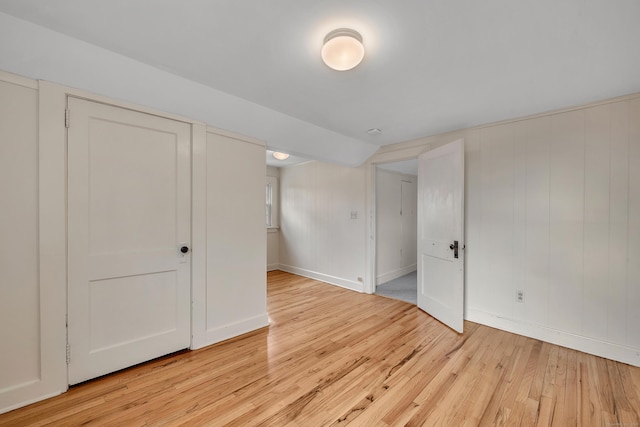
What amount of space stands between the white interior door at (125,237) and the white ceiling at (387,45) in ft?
1.93

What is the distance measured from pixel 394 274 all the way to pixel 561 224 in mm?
2831

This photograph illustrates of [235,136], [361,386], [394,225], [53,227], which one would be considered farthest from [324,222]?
[53,227]

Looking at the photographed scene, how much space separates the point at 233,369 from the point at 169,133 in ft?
6.83

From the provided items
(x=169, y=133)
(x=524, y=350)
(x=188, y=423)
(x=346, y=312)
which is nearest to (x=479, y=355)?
(x=524, y=350)

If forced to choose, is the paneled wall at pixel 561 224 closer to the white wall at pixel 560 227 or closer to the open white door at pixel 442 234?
the white wall at pixel 560 227

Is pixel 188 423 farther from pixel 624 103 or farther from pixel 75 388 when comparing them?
pixel 624 103

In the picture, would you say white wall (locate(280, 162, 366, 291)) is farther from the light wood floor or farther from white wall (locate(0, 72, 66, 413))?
white wall (locate(0, 72, 66, 413))

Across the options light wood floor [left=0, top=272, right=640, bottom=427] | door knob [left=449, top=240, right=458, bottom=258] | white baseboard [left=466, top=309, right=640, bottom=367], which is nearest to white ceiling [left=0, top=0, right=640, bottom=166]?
door knob [left=449, top=240, right=458, bottom=258]

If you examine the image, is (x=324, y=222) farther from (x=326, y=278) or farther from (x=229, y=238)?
(x=229, y=238)

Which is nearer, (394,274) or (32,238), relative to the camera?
(32,238)

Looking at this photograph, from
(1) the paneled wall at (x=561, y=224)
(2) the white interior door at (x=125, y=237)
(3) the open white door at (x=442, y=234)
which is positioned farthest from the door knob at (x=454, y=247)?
(2) the white interior door at (x=125, y=237)

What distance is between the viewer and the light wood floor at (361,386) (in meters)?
1.59

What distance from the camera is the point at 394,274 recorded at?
495 cm

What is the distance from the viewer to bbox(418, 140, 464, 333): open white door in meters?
2.76
